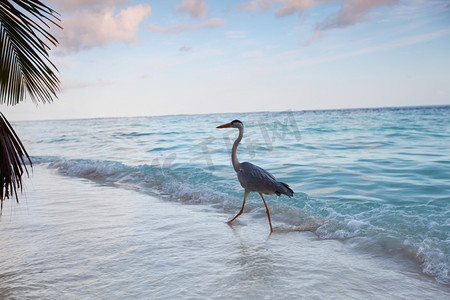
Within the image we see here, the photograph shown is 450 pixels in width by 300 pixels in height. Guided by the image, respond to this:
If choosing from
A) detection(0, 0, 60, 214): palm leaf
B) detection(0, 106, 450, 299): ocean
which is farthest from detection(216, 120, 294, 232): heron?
detection(0, 0, 60, 214): palm leaf

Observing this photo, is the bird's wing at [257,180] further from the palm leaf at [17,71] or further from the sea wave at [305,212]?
the palm leaf at [17,71]

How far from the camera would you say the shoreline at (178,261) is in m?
3.40

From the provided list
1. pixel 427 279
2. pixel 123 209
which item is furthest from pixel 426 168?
pixel 123 209

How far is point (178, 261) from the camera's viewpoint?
13.4 feet

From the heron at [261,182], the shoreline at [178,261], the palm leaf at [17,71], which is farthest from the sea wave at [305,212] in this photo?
the palm leaf at [17,71]

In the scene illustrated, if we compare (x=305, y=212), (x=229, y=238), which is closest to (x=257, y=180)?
(x=229, y=238)

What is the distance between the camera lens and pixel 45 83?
3703mm

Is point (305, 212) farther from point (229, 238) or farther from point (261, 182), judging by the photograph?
point (229, 238)

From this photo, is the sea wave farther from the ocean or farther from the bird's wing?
the bird's wing

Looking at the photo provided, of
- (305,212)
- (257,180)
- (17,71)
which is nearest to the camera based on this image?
(17,71)

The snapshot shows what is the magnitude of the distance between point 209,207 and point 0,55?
449cm

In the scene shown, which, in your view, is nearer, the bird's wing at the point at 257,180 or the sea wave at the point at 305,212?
the sea wave at the point at 305,212

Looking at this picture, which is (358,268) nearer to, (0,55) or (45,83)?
(45,83)

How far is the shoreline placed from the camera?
11.2ft
